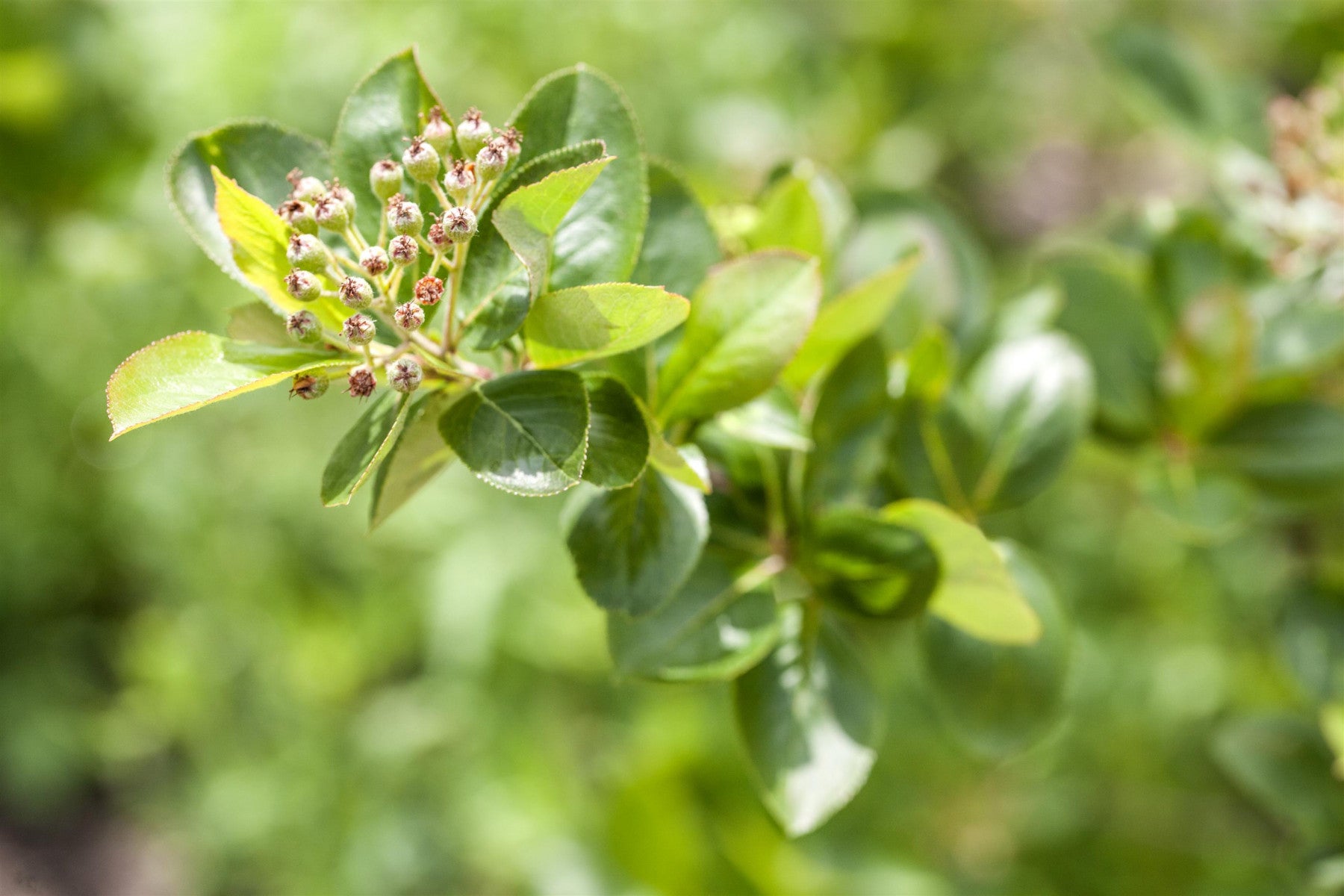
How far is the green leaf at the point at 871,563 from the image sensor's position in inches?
24.4

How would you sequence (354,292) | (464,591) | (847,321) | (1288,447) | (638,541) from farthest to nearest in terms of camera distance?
(464,591) → (1288,447) → (847,321) → (638,541) → (354,292)

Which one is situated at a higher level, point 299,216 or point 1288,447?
point 299,216

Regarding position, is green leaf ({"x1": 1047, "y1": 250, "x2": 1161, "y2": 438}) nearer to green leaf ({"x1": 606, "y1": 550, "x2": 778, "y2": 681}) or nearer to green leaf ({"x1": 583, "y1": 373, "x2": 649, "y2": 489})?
green leaf ({"x1": 606, "y1": 550, "x2": 778, "y2": 681})

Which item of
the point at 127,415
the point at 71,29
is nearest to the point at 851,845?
the point at 127,415

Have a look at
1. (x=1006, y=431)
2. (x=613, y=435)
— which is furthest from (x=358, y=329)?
(x=1006, y=431)

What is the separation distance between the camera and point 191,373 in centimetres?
48

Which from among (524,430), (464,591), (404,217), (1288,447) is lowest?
(464,591)

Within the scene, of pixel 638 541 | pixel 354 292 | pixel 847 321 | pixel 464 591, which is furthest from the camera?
pixel 464 591

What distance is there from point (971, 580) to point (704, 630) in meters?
0.17

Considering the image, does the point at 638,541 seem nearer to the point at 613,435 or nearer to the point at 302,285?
the point at 613,435

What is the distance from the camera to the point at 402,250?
0.47 meters

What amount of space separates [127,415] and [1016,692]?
1.93ft

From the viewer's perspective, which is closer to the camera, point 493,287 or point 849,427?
point 493,287

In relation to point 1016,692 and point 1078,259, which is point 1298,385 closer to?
point 1078,259
